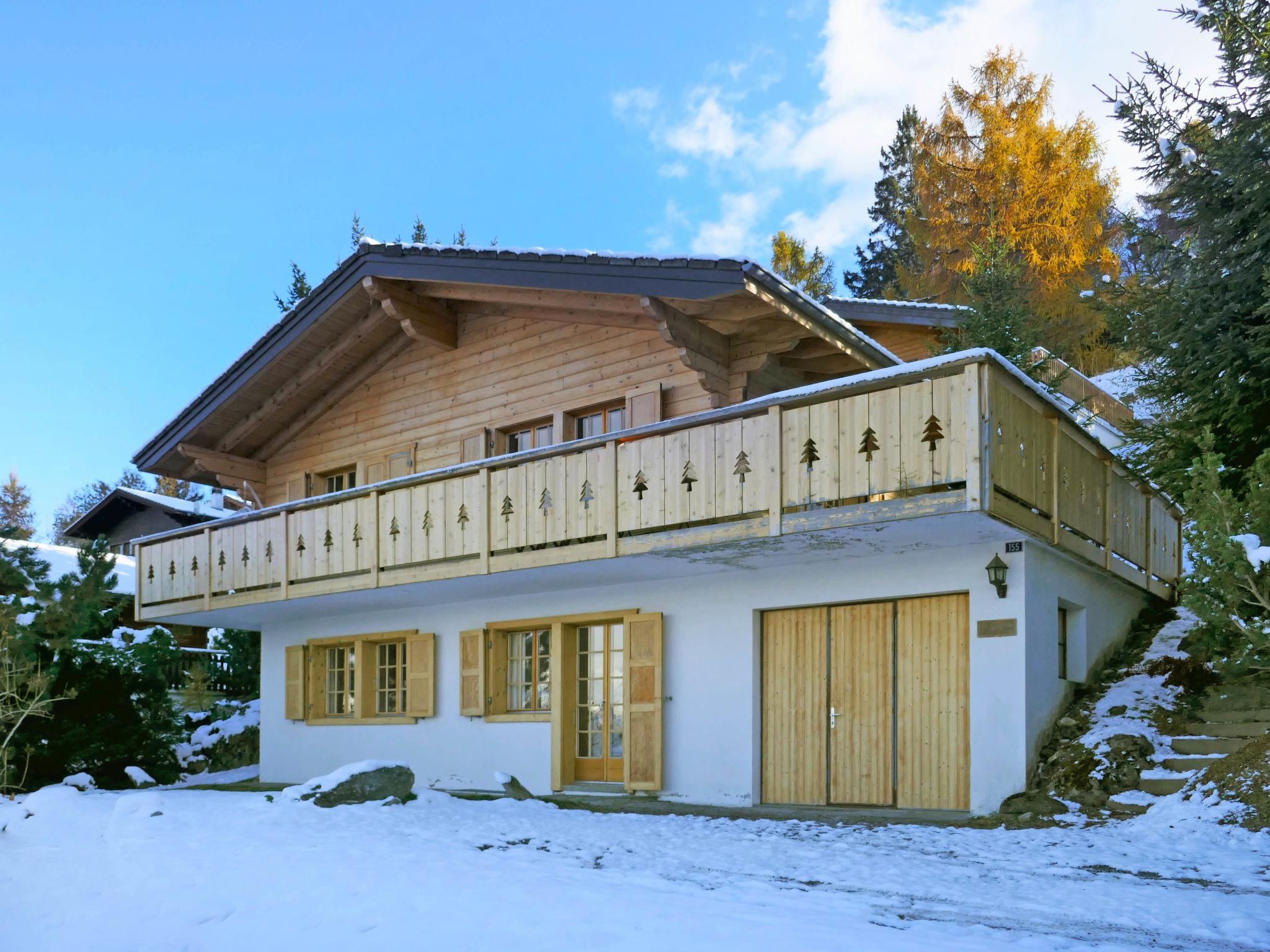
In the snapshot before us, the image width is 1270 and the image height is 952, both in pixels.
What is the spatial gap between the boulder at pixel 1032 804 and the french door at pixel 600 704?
4.65 metres

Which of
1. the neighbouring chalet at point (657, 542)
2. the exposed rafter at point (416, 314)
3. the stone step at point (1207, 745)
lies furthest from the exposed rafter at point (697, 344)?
the stone step at point (1207, 745)

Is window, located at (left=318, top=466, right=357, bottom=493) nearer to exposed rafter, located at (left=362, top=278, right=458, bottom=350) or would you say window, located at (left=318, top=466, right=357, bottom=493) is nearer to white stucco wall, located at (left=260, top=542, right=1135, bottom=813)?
white stucco wall, located at (left=260, top=542, right=1135, bottom=813)

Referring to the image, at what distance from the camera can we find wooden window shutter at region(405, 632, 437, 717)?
15641 mm

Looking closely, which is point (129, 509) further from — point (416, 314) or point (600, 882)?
point (600, 882)

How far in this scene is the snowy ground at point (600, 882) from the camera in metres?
6.18

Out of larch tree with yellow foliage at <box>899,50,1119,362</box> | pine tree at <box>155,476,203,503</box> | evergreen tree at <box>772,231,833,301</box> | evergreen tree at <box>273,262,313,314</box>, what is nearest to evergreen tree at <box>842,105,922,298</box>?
evergreen tree at <box>772,231,833,301</box>

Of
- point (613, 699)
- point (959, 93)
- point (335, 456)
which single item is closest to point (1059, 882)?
point (613, 699)

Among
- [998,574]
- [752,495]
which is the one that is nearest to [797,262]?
[752,495]

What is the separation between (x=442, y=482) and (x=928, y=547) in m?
5.63

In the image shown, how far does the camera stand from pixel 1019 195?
29547 mm

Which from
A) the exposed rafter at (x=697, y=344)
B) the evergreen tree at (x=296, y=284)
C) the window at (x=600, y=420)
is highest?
the evergreen tree at (x=296, y=284)

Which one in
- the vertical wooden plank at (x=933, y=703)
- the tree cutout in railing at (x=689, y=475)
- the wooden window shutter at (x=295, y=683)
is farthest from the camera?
the wooden window shutter at (x=295, y=683)

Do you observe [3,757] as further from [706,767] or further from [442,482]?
[706,767]

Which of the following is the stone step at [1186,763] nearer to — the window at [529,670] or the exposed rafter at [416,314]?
the window at [529,670]
